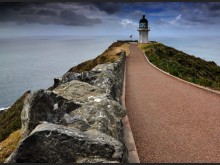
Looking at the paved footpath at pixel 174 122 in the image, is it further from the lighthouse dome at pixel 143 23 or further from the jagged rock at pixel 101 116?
the lighthouse dome at pixel 143 23

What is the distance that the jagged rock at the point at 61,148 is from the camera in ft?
13.9

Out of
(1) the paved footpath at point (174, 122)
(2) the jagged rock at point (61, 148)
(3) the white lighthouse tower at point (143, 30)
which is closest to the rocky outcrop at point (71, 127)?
(2) the jagged rock at point (61, 148)

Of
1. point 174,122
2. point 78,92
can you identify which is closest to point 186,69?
point 174,122

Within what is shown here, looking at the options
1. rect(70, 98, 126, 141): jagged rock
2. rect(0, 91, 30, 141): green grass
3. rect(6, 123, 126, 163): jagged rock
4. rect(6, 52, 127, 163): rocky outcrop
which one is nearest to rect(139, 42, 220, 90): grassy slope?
rect(0, 91, 30, 141): green grass

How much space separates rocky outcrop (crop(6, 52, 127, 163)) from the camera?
4.29 metres

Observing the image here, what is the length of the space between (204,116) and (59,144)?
7.11m

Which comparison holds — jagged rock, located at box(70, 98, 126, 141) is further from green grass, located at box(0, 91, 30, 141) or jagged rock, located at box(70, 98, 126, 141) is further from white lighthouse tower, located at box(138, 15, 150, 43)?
white lighthouse tower, located at box(138, 15, 150, 43)

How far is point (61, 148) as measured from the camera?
14.3 ft

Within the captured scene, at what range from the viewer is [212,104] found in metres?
12.0

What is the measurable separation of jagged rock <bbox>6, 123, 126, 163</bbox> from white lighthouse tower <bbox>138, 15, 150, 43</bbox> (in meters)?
59.3

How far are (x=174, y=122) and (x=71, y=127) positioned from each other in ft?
18.1

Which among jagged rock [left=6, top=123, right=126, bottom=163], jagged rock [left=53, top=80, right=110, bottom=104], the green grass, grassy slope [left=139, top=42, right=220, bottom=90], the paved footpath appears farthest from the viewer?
grassy slope [left=139, top=42, right=220, bottom=90]

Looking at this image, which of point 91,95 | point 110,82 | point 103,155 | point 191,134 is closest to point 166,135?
point 191,134

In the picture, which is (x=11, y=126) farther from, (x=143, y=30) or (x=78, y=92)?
(x=143, y=30)
